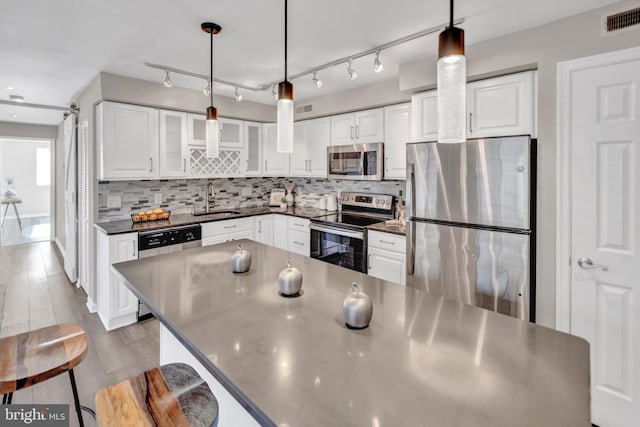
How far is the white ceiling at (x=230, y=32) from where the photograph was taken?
6.44ft

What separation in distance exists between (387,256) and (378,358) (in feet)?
7.26

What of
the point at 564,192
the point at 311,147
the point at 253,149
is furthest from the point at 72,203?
the point at 564,192

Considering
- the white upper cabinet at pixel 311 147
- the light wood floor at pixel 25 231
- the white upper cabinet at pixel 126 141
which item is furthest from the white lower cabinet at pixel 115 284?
the light wood floor at pixel 25 231

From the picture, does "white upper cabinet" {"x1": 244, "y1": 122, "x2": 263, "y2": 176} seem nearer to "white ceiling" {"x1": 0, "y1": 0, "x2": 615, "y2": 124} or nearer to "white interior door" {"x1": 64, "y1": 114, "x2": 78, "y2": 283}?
"white ceiling" {"x1": 0, "y1": 0, "x2": 615, "y2": 124}

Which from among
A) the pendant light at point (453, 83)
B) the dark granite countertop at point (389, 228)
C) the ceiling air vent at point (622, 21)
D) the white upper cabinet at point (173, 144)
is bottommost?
the dark granite countertop at point (389, 228)

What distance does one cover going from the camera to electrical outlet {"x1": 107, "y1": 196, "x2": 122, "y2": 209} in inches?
142

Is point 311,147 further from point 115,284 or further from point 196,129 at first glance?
point 115,284

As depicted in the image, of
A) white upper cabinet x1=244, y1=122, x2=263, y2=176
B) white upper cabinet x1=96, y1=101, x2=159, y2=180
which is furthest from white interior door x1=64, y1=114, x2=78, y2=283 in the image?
white upper cabinet x1=244, y1=122, x2=263, y2=176

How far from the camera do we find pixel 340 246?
361 centimetres

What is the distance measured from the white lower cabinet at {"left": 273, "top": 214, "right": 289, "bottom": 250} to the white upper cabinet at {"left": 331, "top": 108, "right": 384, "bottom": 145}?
1254 millimetres

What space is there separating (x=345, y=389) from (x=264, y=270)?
112cm

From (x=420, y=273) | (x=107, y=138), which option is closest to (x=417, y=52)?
(x=420, y=273)

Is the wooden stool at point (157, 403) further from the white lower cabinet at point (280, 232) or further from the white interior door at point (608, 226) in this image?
the white lower cabinet at point (280, 232)

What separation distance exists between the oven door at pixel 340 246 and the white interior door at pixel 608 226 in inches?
69.8
